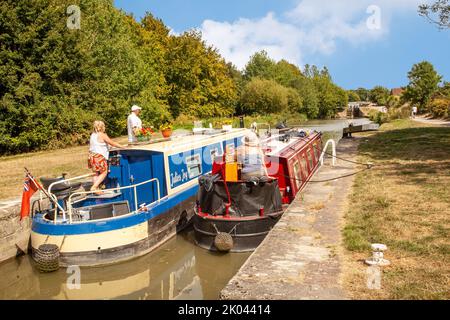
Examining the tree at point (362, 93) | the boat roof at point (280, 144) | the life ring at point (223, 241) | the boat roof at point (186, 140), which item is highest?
the tree at point (362, 93)

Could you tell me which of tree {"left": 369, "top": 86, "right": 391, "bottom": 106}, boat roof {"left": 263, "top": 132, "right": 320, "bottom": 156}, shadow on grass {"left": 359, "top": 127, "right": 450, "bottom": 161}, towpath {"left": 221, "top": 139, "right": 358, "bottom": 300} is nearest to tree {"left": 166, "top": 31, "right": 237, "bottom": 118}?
shadow on grass {"left": 359, "top": 127, "right": 450, "bottom": 161}

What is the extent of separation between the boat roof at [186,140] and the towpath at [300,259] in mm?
3034

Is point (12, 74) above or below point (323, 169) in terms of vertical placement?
above

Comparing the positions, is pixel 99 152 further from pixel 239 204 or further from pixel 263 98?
pixel 263 98

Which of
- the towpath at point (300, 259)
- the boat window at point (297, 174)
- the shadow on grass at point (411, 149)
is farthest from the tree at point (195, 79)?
the towpath at point (300, 259)

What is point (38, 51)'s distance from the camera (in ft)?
63.9

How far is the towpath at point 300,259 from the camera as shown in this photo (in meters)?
4.35

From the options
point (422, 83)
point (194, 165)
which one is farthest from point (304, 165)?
point (422, 83)

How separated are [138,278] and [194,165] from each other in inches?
154

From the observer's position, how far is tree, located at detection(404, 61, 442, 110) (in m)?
46.3

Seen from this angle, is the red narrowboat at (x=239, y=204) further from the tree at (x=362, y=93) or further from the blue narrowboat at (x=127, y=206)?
the tree at (x=362, y=93)
